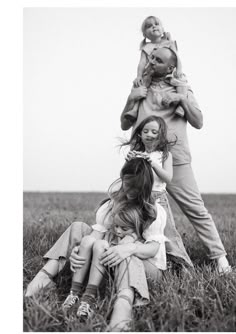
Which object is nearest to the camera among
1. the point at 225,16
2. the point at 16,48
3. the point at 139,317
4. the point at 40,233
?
the point at 139,317

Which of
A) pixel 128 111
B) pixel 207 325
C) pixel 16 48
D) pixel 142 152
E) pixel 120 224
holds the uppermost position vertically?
pixel 16 48

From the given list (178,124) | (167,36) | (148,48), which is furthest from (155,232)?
(167,36)

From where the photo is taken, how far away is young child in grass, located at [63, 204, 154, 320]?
2.49 m

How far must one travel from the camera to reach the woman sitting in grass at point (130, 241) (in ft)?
8.40

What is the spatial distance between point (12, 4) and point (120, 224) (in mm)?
1739

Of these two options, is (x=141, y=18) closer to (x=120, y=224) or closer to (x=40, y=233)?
(x=120, y=224)

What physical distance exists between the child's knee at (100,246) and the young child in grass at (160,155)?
52 cm

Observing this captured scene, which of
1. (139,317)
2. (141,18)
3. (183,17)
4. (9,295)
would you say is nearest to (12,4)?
(141,18)

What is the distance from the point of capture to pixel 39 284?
2.72 m

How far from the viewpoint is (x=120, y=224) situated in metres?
2.77

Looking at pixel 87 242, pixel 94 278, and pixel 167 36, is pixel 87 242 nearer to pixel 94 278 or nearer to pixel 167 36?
pixel 94 278

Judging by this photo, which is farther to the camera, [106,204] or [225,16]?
[225,16]

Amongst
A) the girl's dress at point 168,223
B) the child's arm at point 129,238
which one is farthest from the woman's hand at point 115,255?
the girl's dress at point 168,223

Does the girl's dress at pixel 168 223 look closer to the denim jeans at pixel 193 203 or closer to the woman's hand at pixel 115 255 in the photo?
the denim jeans at pixel 193 203
